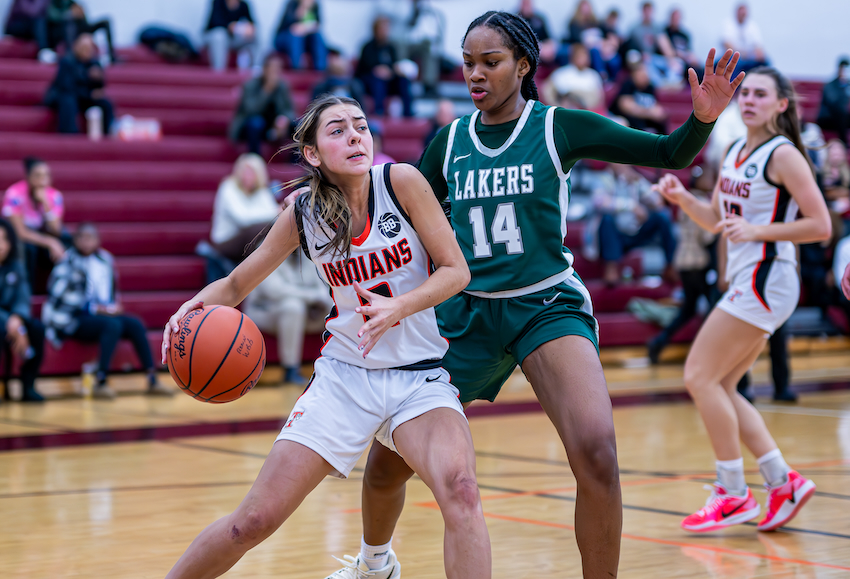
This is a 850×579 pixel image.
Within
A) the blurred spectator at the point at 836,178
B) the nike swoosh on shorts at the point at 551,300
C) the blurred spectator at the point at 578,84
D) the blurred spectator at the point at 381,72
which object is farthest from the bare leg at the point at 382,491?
the blurred spectator at the point at 381,72

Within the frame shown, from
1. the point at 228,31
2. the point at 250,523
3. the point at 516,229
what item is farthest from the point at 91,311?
the point at 228,31

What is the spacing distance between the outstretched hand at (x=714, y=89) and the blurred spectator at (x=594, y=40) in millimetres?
13609

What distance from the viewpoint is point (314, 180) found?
3328 millimetres

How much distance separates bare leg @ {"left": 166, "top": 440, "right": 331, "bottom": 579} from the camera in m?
2.92

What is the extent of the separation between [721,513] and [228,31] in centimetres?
1169

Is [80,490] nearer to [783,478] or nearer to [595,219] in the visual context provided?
[783,478]

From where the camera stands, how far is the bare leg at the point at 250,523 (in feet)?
9.57

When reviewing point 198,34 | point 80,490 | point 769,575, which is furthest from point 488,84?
point 198,34

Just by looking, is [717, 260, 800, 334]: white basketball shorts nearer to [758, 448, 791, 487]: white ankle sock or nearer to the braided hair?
[758, 448, 791, 487]: white ankle sock

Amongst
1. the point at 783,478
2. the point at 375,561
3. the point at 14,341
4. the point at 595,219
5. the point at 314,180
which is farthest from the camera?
the point at 595,219

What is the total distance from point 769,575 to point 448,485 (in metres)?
1.56

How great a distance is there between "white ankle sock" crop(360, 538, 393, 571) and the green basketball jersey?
36.4 inches

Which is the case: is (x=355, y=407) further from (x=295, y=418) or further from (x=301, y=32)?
(x=301, y=32)

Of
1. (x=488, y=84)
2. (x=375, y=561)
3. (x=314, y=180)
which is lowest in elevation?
(x=375, y=561)
